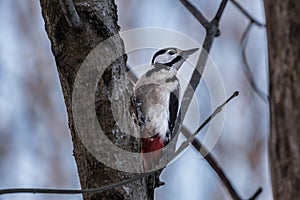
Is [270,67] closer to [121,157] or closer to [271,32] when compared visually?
[271,32]

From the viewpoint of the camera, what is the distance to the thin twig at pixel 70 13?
5.12 ft

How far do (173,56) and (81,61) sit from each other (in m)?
0.99

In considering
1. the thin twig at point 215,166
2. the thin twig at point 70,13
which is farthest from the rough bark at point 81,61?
the thin twig at point 215,166

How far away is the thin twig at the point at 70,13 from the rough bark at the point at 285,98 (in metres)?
0.88

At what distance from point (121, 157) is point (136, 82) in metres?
0.78

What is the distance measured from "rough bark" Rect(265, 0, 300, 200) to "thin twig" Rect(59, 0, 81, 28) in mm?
880

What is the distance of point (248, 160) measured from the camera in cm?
446

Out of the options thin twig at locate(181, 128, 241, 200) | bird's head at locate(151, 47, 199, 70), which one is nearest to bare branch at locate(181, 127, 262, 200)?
thin twig at locate(181, 128, 241, 200)

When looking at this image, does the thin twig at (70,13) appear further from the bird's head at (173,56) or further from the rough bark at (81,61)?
the bird's head at (173,56)

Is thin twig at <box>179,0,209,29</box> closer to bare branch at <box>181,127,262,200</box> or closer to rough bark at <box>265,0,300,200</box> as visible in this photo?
bare branch at <box>181,127,262,200</box>

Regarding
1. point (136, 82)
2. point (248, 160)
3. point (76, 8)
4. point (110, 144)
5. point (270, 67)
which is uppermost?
point (76, 8)

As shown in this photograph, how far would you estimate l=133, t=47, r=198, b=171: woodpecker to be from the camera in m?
2.13

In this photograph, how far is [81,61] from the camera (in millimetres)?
1624

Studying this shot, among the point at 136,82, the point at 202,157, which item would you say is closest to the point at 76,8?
the point at 202,157
